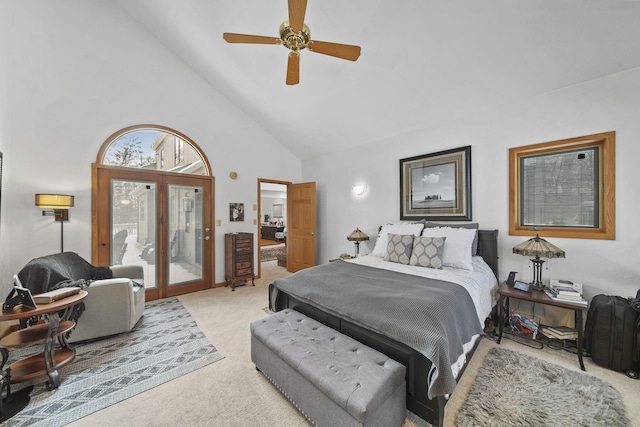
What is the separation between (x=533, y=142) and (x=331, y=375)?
131 inches

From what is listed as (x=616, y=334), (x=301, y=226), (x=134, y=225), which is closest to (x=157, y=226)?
(x=134, y=225)

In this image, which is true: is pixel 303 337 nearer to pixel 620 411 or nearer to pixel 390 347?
pixel 390 347

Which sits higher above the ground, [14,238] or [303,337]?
[14,238]

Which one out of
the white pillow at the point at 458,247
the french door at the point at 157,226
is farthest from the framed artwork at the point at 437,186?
the french door at the point at 157,226

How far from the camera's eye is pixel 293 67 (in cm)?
229

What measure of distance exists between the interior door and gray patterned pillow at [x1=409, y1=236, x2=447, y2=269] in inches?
101

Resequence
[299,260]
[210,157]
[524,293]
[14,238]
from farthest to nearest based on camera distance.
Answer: [299,260]
[210,157]
[14,238]
[524,293]

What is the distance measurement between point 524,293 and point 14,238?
5792 millimetres

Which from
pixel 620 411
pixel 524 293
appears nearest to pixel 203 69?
pixel 524 293

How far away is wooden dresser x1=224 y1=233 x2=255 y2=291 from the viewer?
4.36 metres

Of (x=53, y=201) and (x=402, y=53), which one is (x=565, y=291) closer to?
(x=402, y=53)

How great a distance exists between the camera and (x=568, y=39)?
216 centimetres

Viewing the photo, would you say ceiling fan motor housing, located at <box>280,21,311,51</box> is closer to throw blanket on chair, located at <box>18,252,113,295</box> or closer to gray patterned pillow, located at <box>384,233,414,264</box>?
gray patterned pillow, located at <box>384,233,414,264</box>

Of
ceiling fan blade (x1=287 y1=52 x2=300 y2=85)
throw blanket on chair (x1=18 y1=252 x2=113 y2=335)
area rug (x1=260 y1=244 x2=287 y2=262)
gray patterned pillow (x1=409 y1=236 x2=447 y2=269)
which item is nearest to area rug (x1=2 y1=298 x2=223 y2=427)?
throw blanket on chair (x1=18 y1=252 x2=113 y2=335)
